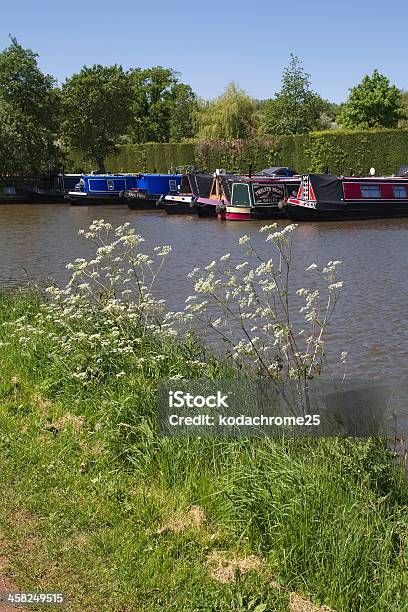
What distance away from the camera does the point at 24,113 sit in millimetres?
41875

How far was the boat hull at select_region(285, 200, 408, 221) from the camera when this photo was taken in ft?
82.2

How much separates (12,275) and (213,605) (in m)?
13.3

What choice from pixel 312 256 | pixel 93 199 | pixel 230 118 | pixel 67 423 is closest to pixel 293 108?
pixel 230 118

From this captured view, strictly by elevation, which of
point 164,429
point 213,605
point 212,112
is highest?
point 212,112

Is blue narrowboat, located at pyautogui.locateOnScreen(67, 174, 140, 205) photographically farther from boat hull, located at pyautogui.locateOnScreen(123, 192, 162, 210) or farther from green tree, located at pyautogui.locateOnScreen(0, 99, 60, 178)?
green tree, located at pyautogui.locateOnScreen(0, 99, 60, 178)

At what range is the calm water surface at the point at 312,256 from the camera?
928cm

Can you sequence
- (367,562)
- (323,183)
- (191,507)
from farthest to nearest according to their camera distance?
(323,183)
(191,507)
(367,562)

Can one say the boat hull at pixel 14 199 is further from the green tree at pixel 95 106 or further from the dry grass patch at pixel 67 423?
the dry grass patch at pixel 67 423

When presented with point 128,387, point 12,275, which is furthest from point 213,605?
point 12,275

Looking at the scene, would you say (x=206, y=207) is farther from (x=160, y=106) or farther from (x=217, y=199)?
(x=160, y=106)

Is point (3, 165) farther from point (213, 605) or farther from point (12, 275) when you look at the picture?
point (213, 605)

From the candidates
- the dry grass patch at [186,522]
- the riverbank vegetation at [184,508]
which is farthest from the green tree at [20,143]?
the dry grass patch at [186,522]

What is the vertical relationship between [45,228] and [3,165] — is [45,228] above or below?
below

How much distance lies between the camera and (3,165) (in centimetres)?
4162
